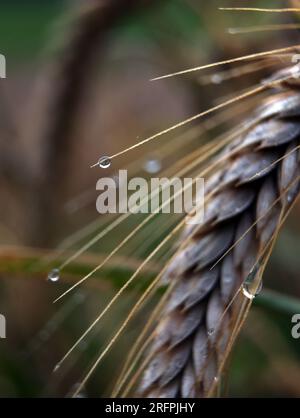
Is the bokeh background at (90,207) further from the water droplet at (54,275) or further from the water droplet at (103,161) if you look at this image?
the water droplet at (103,161)

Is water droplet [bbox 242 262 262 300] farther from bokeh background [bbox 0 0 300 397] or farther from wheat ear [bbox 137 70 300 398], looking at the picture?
bokeh background [bbox 0 0 300 397]

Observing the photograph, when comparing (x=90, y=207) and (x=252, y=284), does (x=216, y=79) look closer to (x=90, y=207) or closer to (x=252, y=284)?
(x=252, y=284)

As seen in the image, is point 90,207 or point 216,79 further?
point 90,207

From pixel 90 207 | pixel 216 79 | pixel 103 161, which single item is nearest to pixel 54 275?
pixel 103 161

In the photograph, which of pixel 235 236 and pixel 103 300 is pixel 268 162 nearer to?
pixel 235 236

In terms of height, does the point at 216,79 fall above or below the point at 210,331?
above

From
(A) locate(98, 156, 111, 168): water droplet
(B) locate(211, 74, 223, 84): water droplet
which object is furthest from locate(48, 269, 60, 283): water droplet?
(B) locate(211, 74, 223, 84): water droplet

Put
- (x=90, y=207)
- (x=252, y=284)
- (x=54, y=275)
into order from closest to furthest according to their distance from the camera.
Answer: (x=252, y=284)
(x=54, y=275)
(x=90, y=207)
